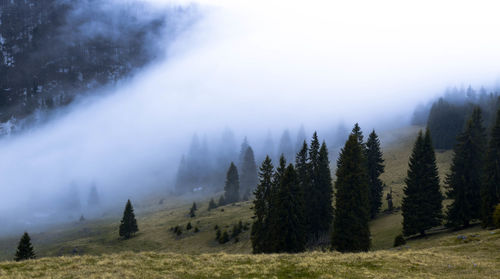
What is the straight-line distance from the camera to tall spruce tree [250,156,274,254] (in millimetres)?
42147

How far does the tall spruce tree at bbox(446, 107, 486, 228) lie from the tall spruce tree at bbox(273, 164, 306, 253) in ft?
64.6

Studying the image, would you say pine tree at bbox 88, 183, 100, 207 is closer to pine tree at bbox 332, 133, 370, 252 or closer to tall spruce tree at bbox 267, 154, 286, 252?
tall spruce tree at bbox 267, 154, 286, 252

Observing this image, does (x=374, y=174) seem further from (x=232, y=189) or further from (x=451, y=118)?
(x=451, y=118)

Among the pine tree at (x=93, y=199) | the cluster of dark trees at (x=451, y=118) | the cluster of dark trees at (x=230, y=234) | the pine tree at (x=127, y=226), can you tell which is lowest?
the cluster of dark trees at (x=230, y=234)

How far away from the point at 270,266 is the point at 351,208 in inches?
824

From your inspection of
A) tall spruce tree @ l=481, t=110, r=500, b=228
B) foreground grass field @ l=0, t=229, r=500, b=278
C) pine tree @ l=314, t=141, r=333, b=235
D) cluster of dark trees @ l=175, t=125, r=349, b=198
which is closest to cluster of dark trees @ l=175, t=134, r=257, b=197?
cluster of dark trees @ l=175, t=125, r=349, b=198

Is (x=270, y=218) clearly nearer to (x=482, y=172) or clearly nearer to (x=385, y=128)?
(x=482, y=172)

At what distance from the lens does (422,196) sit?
1688 inches

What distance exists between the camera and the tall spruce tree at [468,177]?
3981 cm

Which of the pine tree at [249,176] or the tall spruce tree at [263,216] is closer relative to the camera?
the tall spruce tree at [263,216]

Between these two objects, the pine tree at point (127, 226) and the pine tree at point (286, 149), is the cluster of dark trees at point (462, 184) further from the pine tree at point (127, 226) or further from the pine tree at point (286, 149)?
the pine tree at point (286, 149)

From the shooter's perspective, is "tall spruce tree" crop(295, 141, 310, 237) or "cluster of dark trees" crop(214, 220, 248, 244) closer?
"tall spruce tree" crop(295, 141, 310, 237)

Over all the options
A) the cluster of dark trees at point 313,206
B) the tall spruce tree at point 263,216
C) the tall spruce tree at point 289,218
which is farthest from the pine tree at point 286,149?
the tall spruce tree at point 289,218

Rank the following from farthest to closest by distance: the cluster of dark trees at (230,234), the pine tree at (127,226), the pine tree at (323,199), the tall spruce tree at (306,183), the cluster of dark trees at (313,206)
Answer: the pine tree at (127,226) → the cluster of dark trees at (230,234) → the pine tree at (323,199) → the tall spruce tree at (306,183) → the cluster of dark trees at (313,206)
